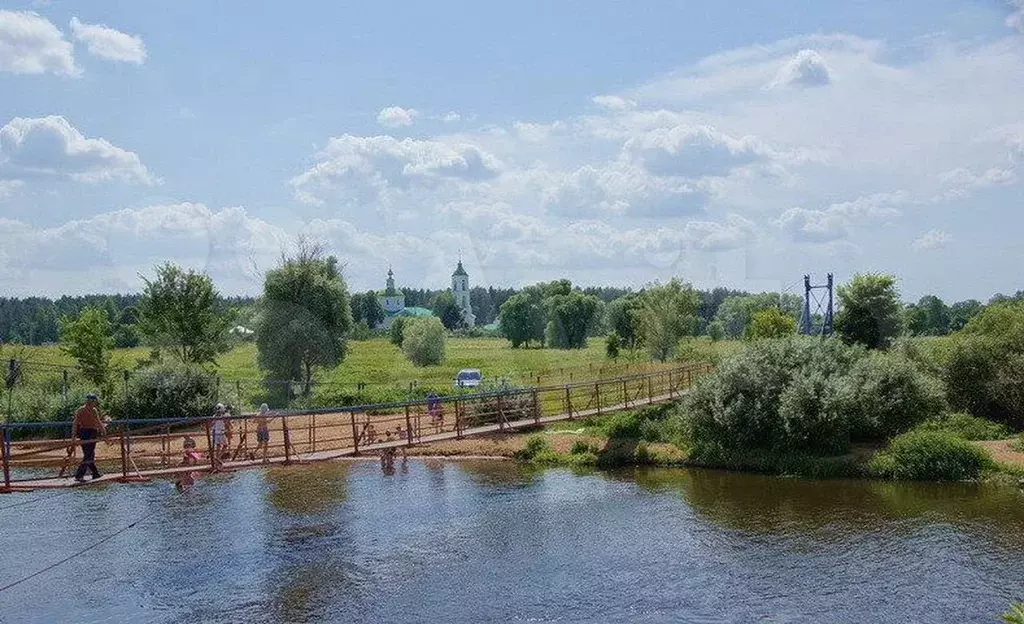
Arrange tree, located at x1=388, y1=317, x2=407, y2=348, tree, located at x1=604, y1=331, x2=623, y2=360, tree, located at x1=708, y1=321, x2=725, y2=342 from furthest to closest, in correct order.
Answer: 1. tree, located at x1=388, y1=317, x2=407, y2=348
2. tree, located at x1=708, y1=321, x2=725, y2=342
3. tree, located at x1=604, y1=331, x2=623, y2=360

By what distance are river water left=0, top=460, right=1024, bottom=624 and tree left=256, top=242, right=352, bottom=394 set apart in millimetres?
22486

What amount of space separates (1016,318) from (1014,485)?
12255mm

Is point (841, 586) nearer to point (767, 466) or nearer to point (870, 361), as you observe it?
point (767, 466)

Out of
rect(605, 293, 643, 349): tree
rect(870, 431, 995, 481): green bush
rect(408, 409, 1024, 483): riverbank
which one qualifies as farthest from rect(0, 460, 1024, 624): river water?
rect(605, 293, 643, 349): tree

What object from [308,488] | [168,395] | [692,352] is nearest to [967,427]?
[308,488]

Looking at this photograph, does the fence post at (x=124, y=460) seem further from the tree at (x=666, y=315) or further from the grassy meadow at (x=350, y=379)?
the tree at (x=666, y=315)

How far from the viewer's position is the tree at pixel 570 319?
11456 cm

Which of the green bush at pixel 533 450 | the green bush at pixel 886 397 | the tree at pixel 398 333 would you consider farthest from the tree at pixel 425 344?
the green bush at pixel 886 397

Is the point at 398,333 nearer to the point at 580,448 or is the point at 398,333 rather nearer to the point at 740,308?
the point at 740,308

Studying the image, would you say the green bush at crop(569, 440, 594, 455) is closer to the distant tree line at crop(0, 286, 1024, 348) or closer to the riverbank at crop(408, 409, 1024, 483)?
the riverbank at crop(408, 409, 1024, 483)

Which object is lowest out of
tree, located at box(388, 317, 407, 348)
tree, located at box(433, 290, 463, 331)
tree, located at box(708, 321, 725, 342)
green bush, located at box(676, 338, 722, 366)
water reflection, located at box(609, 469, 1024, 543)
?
water reflection, located at box(609, 469, 1024, 543)

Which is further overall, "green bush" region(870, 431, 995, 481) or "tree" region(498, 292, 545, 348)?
"tree" region(498, 292, 545, 348)

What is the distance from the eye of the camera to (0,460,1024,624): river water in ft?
64.3

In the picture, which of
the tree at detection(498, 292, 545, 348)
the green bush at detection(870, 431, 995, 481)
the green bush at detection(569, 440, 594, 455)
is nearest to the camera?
the green bush at detection(870, 431, 995, 481)
